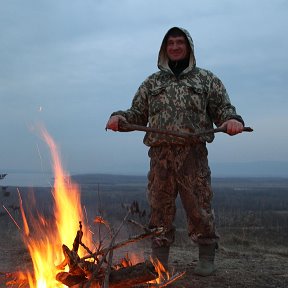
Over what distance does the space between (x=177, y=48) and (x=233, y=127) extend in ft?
3.67

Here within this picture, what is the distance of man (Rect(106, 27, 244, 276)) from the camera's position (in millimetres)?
4586

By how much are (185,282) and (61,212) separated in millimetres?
1365

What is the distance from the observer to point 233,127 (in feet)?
13.7

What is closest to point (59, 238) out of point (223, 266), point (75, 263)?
point (75, 263)

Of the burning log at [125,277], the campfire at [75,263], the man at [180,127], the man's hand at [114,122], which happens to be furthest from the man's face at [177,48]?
the burning log at [125,277]

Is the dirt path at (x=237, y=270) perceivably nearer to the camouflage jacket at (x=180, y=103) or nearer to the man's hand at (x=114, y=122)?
the camouflage jacket at (x=180, y=103)

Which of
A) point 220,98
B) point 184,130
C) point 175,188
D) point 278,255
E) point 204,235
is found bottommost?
point 278,255

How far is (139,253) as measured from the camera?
6.32m

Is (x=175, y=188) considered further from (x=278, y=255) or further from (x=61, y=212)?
(x=278, y=255)

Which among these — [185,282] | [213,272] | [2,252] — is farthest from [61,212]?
[2,252]

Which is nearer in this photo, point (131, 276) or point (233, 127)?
point (131, 276)

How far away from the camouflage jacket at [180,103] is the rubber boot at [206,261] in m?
1.12

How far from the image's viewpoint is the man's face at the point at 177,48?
480cm

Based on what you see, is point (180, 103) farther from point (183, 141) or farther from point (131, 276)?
point (131, 276)
